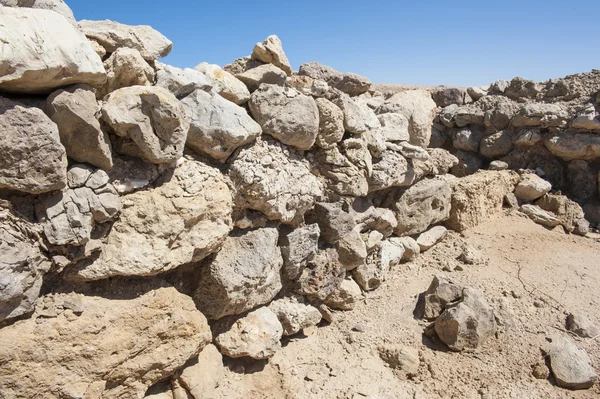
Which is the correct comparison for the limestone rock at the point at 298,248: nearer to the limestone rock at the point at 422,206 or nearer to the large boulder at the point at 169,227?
the large boulder at the point at 169,227

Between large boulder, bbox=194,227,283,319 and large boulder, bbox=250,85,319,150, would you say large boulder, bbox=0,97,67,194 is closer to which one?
large boulder, bbox=194,227,283,319

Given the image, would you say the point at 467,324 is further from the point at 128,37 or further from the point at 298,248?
the point at 128,37

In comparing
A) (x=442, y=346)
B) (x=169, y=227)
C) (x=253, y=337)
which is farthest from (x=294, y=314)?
(x=169, y=227)

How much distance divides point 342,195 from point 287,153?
831 millimetres

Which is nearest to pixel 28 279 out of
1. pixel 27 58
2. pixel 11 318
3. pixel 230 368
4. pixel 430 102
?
pixel 11 318

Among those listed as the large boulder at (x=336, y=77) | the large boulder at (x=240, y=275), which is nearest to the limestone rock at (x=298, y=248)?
the large boulder at (x=240, y=275)

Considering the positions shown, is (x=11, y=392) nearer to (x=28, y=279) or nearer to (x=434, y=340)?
(x=28, y=279)

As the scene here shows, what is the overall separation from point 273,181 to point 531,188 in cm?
453

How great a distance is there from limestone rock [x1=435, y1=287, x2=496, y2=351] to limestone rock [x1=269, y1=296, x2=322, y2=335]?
1.09m

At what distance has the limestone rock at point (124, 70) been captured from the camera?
2.47 meters

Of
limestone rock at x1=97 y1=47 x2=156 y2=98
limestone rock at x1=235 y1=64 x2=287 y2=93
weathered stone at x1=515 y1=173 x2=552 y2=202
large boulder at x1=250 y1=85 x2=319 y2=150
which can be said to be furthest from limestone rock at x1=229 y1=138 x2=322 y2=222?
weathered stone at x1=515 y1=173 x2=552 y2=202

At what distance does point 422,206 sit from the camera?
195 inches

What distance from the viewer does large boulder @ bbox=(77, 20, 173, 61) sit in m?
2.51

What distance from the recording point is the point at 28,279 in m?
1.96
